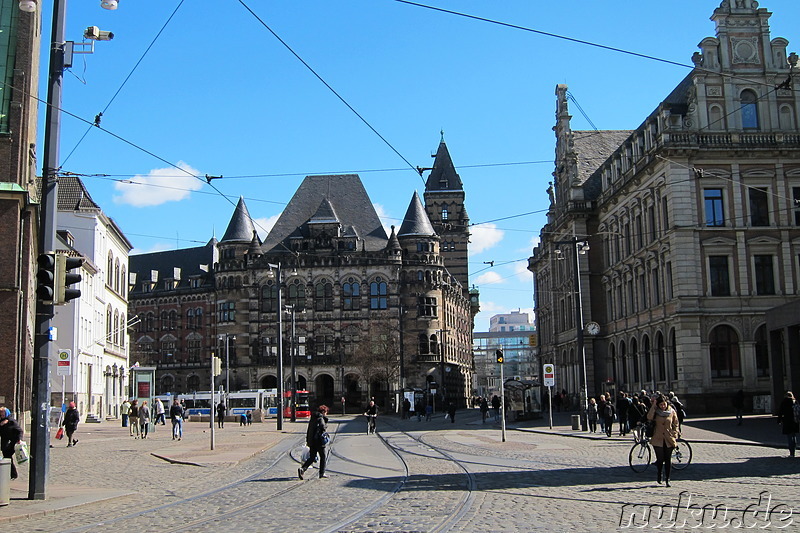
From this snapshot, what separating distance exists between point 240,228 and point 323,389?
64.3ft

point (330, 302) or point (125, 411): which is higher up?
point (330, 302)

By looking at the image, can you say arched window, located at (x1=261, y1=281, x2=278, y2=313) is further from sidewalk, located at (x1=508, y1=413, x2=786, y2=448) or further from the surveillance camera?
the surveillance camera

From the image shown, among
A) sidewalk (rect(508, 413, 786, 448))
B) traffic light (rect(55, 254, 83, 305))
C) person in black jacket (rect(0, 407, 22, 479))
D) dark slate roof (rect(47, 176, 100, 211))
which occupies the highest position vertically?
dark slate roof (rect(47, 176, 100, 211))

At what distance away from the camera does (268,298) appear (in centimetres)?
9550

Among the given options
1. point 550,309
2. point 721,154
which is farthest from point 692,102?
point 550,309

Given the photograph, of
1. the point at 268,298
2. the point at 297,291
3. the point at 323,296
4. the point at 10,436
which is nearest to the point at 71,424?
the point at 10,436

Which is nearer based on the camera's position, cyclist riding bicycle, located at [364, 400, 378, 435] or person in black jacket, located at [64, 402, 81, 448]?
person in black jacket, located at [64, 402, 81, 448]

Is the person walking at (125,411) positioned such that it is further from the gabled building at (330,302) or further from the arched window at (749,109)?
the gabled building at (330,302)

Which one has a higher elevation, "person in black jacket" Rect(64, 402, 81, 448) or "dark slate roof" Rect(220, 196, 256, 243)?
"dark slate roof" Rect(220, 196, 256, 243)

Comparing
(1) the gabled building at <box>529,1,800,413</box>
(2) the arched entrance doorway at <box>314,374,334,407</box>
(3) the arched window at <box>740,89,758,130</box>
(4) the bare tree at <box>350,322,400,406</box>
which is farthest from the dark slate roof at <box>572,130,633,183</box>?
(2) the arched entrance doorway at <box>314,374,334,407</box>

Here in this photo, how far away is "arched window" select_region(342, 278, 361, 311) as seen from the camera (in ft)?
312

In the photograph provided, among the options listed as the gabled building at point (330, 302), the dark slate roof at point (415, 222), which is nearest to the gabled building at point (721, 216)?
the gabled building at point (330, 302)

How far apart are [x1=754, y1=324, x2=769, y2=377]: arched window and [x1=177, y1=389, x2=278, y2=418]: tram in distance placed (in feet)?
135

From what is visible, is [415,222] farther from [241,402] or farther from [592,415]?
[592,415]
